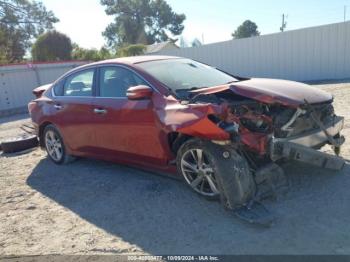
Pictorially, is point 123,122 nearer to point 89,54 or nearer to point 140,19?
point 89,54

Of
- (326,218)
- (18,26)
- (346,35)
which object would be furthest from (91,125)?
(18,26)

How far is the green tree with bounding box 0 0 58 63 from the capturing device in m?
41.1

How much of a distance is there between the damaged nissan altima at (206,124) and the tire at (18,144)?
→ 287cm

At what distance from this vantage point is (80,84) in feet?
19.8

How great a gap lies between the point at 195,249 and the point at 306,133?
6.15 feet

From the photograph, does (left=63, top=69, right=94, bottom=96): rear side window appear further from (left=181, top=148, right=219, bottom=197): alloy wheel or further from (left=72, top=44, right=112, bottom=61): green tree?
(left=72, top=44, right=112, bottom=61): green tree

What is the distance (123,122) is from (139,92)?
0.69 m

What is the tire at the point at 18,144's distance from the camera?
26.6 ft

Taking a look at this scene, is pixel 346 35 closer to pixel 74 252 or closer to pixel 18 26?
pixel 74 252

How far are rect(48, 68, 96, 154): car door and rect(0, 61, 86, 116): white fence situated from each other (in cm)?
1288

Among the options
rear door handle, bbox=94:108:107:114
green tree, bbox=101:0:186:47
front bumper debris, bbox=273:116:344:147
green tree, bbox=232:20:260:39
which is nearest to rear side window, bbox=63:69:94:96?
rear door handle, bbox=94:108:107:114

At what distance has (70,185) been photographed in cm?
562

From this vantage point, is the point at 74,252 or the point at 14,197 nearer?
the point at 74,252

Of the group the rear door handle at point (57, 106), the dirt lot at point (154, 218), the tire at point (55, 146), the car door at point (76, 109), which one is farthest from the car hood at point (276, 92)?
the tire at point (55, 146)
